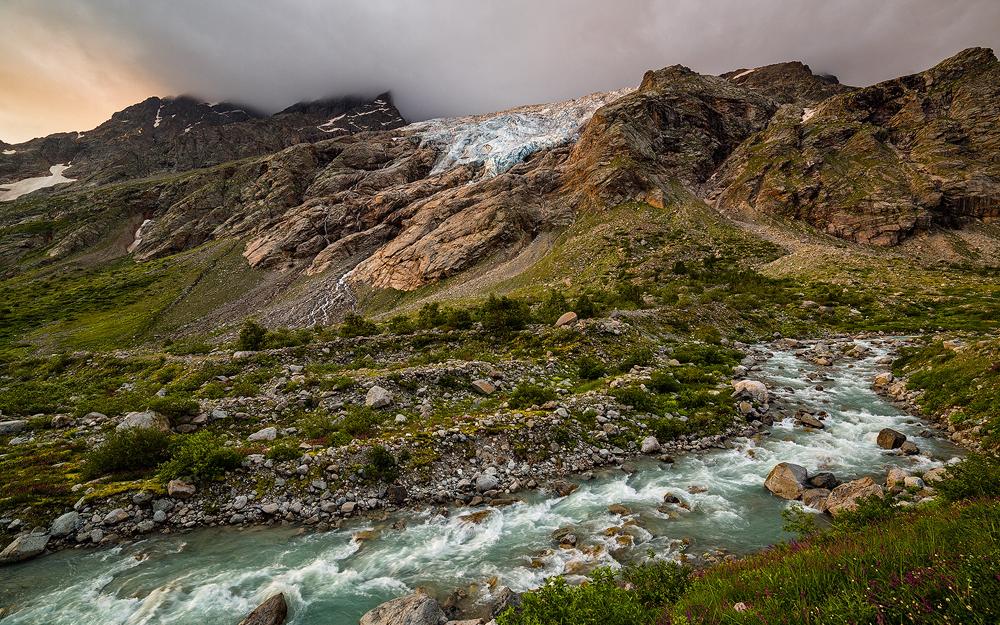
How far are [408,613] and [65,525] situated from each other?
11.6m

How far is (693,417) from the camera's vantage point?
1834cm

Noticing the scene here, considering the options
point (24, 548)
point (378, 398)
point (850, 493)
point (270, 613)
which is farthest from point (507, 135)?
point (270, 613)

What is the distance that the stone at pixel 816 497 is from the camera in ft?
39.4

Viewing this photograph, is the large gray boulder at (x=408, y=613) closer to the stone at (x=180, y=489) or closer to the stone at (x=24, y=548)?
the stone at (x=180, y=489)

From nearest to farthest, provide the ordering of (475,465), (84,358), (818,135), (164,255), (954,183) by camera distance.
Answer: (475,465) < (84,358) < (954,183) < (818,135) < (164,255)

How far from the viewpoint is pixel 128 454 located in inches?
558

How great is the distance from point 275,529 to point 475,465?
692 centimetres

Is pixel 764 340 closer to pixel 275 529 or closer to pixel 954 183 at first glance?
pixel 275 529

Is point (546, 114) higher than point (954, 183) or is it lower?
higher

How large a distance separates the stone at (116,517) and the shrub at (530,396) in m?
14.4

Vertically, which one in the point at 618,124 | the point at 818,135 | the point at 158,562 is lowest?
the point at 158,562

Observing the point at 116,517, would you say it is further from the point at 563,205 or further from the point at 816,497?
the point at 563,205

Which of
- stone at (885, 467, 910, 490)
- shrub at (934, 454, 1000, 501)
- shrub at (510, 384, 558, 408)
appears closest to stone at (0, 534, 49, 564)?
shrub at (510, 384, 558, 408)

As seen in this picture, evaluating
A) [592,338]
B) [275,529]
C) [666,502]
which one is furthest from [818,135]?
[275,529]
